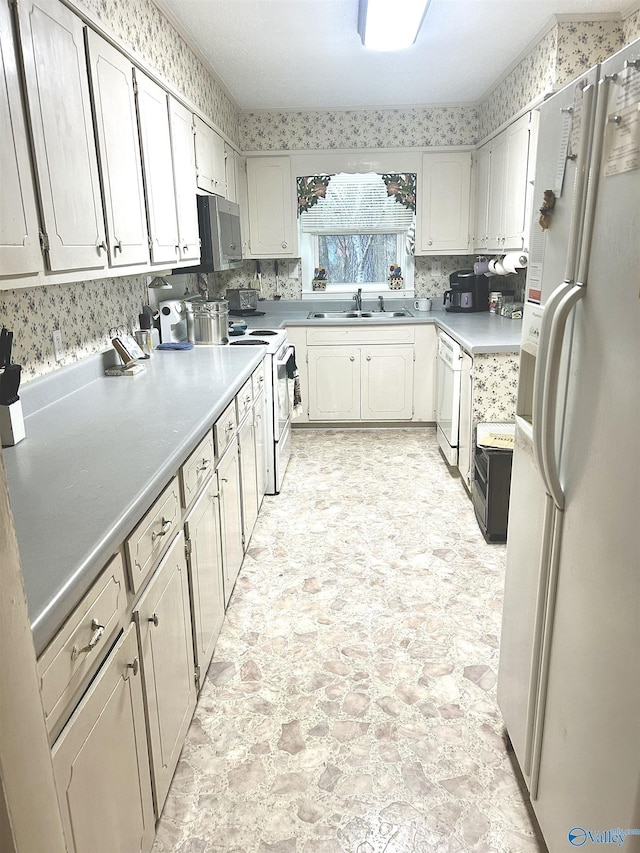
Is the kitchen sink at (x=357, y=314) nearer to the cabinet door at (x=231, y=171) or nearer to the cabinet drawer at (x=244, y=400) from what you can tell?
the cabinet door at (x=231, y=171)

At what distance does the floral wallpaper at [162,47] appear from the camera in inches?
96.0

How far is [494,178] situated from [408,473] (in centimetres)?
230

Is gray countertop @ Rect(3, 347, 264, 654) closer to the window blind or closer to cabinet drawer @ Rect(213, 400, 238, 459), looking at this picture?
cabinet drawer @ Rect(213, 400, 238, 459)

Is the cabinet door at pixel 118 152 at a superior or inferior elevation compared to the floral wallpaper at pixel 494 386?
superior

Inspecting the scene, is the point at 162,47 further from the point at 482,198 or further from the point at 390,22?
the point at 482,198

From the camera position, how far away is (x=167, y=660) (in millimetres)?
1587

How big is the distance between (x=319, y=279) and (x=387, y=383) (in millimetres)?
1326

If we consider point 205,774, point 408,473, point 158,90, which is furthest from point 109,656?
point 408,473

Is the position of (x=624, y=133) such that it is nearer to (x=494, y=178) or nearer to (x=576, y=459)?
(x=576, y=459)

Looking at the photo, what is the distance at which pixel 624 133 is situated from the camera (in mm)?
993

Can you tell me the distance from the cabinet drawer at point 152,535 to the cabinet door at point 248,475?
1.09 metres

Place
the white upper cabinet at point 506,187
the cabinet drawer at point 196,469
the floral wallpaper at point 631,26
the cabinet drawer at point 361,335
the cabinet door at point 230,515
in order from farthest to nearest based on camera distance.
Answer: the cabinet drawer at point 361,335, the white upper cabinet at point 506,187, the floral wallpaper at point 631,26, the cabinet door at point 230,515, the cabinet drawer at point 196,469

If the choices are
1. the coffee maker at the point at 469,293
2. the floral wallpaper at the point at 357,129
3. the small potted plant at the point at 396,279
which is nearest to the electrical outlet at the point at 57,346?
the floral wallpaper at the point at 357,129

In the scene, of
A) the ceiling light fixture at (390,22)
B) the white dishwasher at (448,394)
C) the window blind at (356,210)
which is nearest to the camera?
the ceiling light fixture at (390,22)
